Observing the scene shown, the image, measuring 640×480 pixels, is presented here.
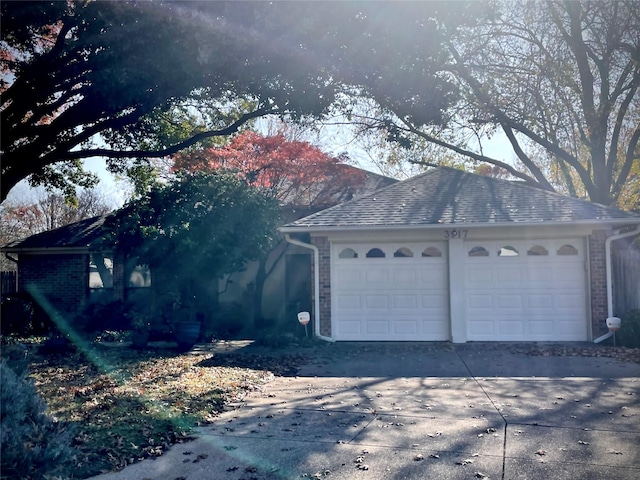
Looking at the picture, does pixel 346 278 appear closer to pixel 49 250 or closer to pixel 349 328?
pixel 349 328

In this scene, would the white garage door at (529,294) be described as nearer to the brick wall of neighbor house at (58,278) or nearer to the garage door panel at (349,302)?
the garage door panel at (349,302)

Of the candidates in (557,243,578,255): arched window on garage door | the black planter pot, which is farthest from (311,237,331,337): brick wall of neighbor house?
(557,243,578,255): arched window on garage door

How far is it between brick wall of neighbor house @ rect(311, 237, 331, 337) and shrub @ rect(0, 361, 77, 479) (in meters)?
9.00

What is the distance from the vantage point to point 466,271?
13203mm

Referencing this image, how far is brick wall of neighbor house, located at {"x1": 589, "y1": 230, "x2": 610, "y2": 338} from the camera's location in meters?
12.7

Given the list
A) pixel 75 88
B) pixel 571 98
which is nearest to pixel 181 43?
pixel 75 88

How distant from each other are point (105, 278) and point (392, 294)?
982cm

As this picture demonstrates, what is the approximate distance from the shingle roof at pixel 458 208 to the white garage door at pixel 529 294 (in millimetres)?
735

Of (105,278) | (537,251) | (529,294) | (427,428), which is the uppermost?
(537,251)

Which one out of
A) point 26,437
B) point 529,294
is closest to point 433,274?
point 529,294

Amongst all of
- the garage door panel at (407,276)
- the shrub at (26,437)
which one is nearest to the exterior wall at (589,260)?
the garage door panel at (407,276)

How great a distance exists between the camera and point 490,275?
1318cm

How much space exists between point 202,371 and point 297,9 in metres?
6.16

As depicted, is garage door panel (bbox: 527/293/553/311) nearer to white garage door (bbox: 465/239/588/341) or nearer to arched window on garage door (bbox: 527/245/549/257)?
white garage door (bbox: 465/239/588/341)
